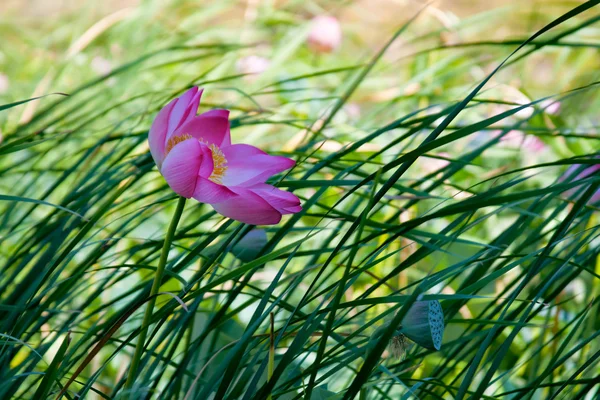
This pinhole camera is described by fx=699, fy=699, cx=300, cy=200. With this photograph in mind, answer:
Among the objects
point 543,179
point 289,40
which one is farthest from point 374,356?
point 289,40

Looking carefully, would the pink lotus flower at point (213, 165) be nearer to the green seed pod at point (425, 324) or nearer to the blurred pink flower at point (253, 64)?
the green seed pod at point (425, 324)

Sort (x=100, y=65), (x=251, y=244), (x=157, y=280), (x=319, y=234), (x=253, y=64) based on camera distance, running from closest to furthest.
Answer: (x=157, y=280), (x=251, y=244), (x=319, y=234), (x=253, y=64), (x=100, y=65)

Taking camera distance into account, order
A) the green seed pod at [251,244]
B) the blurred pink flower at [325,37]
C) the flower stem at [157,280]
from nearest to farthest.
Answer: the flower stem at [157,280] < the green seed pod at [251,244] < the blurred pink flower at [325,37]

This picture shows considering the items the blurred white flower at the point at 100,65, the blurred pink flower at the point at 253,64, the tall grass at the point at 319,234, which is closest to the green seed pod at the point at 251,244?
the tall grass at the point at 319,234

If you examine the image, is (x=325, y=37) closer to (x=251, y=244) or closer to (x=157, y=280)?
(x=251, y=244)

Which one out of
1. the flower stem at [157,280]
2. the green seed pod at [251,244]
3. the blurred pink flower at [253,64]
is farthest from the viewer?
the blurred pink flower at [253,64]

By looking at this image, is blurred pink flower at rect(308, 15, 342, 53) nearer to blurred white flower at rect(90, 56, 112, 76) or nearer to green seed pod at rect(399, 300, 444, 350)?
blurred white flower at rect(90, 56, 112, 76)

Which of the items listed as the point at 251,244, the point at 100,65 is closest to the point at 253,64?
the point at 100,65
